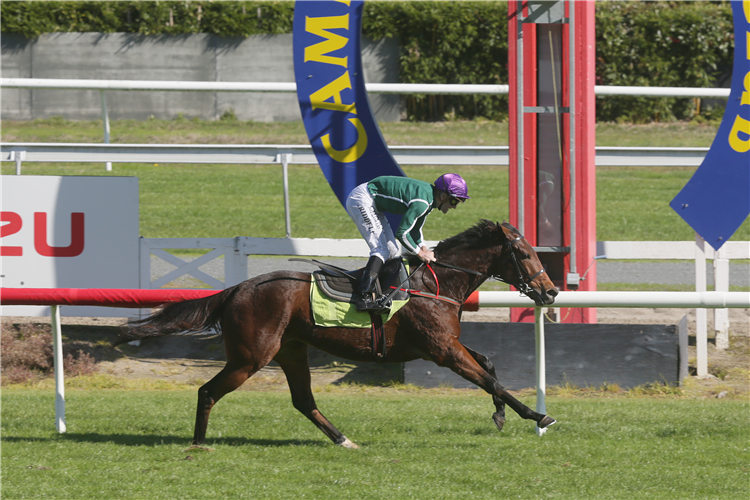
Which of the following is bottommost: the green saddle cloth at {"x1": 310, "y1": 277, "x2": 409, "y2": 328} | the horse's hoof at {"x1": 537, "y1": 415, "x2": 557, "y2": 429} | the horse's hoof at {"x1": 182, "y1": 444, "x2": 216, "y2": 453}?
the horse's hoof at {"x1": 182, "y1": 444, "x2": 216, "y2": 453}

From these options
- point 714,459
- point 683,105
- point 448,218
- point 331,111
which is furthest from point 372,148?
point 683,105

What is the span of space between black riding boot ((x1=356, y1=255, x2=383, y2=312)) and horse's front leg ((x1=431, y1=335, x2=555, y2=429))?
45cm

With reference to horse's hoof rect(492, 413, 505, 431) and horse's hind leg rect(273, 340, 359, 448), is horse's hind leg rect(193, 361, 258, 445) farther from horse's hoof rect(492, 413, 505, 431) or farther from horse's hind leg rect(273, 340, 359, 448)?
horse's hoof rect(492, 413, 505, 431)

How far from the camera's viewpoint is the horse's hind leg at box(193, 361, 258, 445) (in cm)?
468

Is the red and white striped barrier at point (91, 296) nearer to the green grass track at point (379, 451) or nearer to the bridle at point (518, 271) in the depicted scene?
the green grass track at point (379, 451)

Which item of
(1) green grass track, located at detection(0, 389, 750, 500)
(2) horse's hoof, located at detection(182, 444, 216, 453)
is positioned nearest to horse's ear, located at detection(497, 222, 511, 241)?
(1) green grass track, located at detection(0, 389, 750, 500)

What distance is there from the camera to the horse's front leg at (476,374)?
4.46 metres

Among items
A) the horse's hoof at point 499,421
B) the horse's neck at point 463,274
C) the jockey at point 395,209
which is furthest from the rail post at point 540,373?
the jockey at point 395,209

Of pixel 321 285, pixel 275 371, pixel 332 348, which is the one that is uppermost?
pixel 321 285

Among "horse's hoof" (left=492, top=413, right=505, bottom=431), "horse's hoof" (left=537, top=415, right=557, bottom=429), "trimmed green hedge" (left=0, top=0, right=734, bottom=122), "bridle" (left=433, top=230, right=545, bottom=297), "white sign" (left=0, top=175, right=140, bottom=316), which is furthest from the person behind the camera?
"trimmed green hedge" (left=0, top=0, right=734, bottom=122)

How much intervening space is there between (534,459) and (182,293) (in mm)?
2278

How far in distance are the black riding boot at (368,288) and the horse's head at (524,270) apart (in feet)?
2.44

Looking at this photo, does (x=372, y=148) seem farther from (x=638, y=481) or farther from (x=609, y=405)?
(x=638, y=481)

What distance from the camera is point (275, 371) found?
23.9ft
